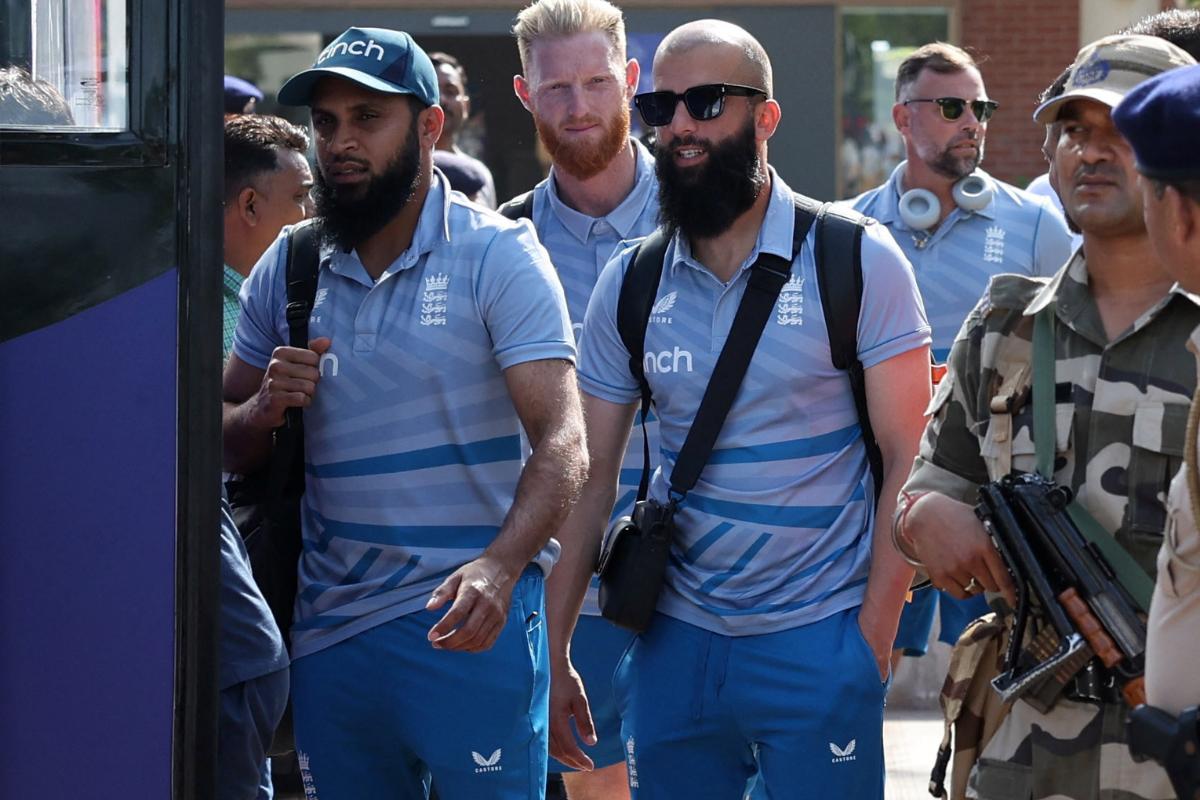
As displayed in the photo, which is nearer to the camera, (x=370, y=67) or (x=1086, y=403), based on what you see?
(x=1086, y=403)

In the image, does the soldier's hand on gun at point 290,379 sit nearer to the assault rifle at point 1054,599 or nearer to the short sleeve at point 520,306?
the short sleeve at point 520,306

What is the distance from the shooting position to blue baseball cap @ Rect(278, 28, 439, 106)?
13.2 feet

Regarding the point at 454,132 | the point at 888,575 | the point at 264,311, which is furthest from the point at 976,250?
the point at 454,132

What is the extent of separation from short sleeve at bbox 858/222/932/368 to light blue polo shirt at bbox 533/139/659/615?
3.94ft

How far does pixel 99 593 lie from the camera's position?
313cm

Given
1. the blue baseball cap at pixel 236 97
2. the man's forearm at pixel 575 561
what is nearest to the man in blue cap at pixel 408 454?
the man's forearm at pixel 575 561

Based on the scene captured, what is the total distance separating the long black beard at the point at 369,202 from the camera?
4.05 meters

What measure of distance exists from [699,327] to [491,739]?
996mm

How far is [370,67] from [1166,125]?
1.98m

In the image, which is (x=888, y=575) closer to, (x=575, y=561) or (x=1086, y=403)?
(x=575, y=561)

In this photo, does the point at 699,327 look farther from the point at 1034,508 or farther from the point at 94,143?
the point at 94,143

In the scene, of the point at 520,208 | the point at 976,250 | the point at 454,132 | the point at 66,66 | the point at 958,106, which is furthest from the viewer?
the point at 454,132

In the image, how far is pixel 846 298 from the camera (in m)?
3.95

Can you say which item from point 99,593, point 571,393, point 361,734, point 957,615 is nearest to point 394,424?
point 571,393
